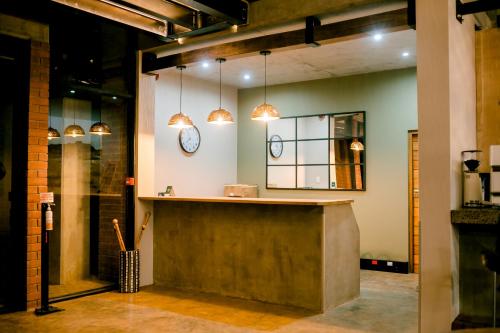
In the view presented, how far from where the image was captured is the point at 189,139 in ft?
29.4

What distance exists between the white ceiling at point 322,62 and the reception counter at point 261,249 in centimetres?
201

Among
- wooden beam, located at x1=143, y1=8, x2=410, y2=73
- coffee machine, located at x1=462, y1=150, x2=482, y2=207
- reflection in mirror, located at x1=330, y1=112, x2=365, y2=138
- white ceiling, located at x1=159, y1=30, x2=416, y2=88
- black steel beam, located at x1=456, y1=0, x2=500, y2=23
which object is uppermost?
white ceiling, located at x1=159, y1=30, x2=416, y2=88

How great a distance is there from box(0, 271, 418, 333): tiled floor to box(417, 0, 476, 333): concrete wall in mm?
1044

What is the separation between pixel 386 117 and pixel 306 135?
5.48 ft

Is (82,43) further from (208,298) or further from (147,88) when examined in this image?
(208,298)

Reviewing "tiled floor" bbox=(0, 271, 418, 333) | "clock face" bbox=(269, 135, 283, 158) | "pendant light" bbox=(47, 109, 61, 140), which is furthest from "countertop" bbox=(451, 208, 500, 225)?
"clock face" bbox=(269, 135, 283, 158)

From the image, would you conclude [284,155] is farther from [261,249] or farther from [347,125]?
[261,249]

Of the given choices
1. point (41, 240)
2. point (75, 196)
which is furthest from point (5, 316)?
point (75, 196)

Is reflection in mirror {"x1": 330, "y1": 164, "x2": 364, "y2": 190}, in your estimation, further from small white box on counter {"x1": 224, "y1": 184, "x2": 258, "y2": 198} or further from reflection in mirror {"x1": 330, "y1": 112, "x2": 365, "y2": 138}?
small white box on counter {"x1": 224, "y1": 184, "x2": 258, "y2": 198}

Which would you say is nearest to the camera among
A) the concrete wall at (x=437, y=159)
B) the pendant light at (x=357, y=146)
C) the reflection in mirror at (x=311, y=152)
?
the concrete wall at (x=437, y=159)

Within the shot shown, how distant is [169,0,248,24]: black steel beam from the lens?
4.33m

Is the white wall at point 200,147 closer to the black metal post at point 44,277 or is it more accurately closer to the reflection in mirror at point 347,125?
the reflection in mirror at point 347,125

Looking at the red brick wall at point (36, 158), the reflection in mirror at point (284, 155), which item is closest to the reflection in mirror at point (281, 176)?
the reflection in mirror at point (284, 155)

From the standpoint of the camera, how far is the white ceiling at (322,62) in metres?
6.71
